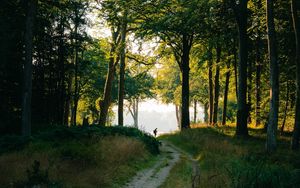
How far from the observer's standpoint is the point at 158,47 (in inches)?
1372

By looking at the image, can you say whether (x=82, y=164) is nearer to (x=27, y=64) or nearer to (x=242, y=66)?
(x=27, y=64)

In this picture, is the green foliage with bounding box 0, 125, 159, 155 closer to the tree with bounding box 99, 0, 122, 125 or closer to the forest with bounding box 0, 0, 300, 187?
the forest with bounding box 0, 0, 300, 187

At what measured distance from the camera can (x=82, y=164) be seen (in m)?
13.0

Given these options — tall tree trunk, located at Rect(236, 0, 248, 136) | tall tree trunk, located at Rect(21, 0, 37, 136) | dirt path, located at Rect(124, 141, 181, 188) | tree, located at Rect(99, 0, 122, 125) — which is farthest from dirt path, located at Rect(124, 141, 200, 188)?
tree, located at Rect(99, 0, 122, 125)

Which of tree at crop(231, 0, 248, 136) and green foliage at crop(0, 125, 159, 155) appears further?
tree at crop(231, 0, 248, 136)

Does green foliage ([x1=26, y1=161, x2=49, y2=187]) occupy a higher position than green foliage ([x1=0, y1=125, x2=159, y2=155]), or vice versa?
green foliage ([x1=0, y1=125, x2=159, y2=155])

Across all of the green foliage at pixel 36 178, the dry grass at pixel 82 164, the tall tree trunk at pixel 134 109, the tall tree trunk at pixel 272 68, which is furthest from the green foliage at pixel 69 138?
the tall tree trunk at pixel 134 109

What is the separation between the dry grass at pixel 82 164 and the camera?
1090 centimetres

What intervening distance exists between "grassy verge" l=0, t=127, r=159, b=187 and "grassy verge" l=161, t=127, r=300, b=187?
8.66ft

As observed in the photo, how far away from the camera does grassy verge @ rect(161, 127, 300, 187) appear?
9.66 meters

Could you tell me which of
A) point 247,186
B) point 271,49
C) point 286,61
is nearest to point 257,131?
point 286,61

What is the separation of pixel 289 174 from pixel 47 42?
22.1m

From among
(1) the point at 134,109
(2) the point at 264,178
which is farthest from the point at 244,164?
(1) the point at 134,109

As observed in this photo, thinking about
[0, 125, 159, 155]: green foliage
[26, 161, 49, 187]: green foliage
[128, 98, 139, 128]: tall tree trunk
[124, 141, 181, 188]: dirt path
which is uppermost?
[128, 98, 139, 128]: tall tree trunk
